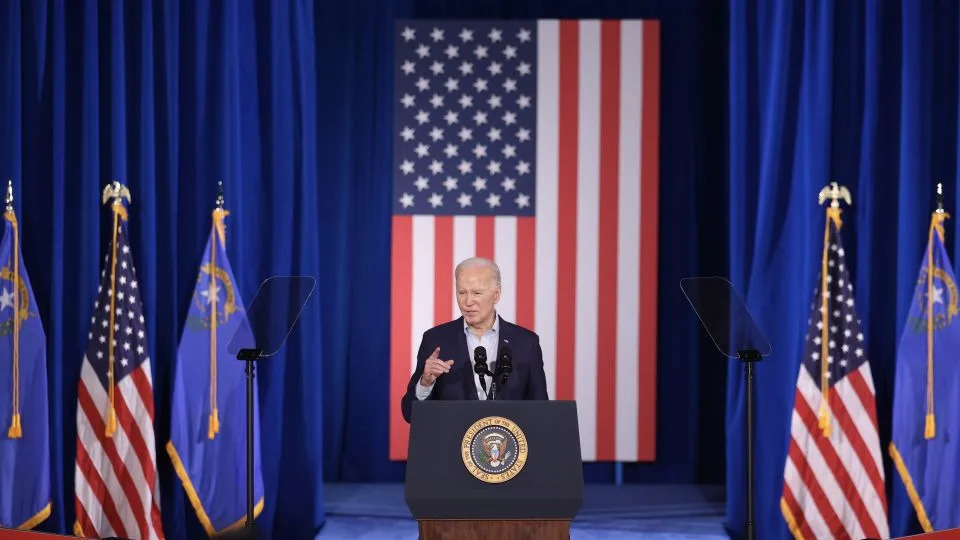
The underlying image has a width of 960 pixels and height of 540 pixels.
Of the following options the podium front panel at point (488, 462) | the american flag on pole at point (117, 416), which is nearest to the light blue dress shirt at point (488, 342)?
the podium front panel at point (488, 462)

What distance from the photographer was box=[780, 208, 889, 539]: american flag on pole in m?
4.70

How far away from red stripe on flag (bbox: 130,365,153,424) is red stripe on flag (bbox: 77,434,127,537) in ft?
0.85

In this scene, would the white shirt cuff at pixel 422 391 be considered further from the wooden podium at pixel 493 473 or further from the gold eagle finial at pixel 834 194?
the gold eagle finial at pixel 834 194

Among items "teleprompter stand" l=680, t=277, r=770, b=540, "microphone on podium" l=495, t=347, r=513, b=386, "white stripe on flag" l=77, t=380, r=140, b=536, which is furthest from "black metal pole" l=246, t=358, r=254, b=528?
"teleprompter stand" l=680, t=277, r=770, b=540

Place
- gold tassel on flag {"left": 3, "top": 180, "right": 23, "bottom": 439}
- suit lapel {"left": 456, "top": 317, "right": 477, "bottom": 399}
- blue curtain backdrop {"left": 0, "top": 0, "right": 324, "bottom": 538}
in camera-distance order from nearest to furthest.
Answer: suit lapel {"left": 456, "top": 317, "right": 477, "bottom": 399} < gold tassel on flag {"left": 3, "top": 180, "right": 23, "bottom": 439} < blue curtain backdrop {"left": 0, "top": 0, "right": 324, "bottom": 538}

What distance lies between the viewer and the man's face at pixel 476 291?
3.30m

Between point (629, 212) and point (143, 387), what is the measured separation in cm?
269

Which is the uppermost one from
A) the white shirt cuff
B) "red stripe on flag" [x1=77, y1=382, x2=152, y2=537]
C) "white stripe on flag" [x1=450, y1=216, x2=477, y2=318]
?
"white stripe on flag" [x1=450, y1=216, x2=477, y2=318]

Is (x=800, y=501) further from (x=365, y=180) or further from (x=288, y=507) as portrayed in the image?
(x=365, y=180)

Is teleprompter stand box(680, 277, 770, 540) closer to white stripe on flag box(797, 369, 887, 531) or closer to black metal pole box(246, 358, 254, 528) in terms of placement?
white stripe on flag box(797, 369, 887, 531)

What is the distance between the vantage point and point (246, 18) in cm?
498

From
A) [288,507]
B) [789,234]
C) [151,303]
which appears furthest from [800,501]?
[151,303]

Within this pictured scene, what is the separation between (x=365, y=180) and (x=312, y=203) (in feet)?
2.97

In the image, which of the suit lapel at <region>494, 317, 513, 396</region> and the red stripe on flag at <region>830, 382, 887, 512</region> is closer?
the suit lapel at <region>494, 317, 513, 396</region>
